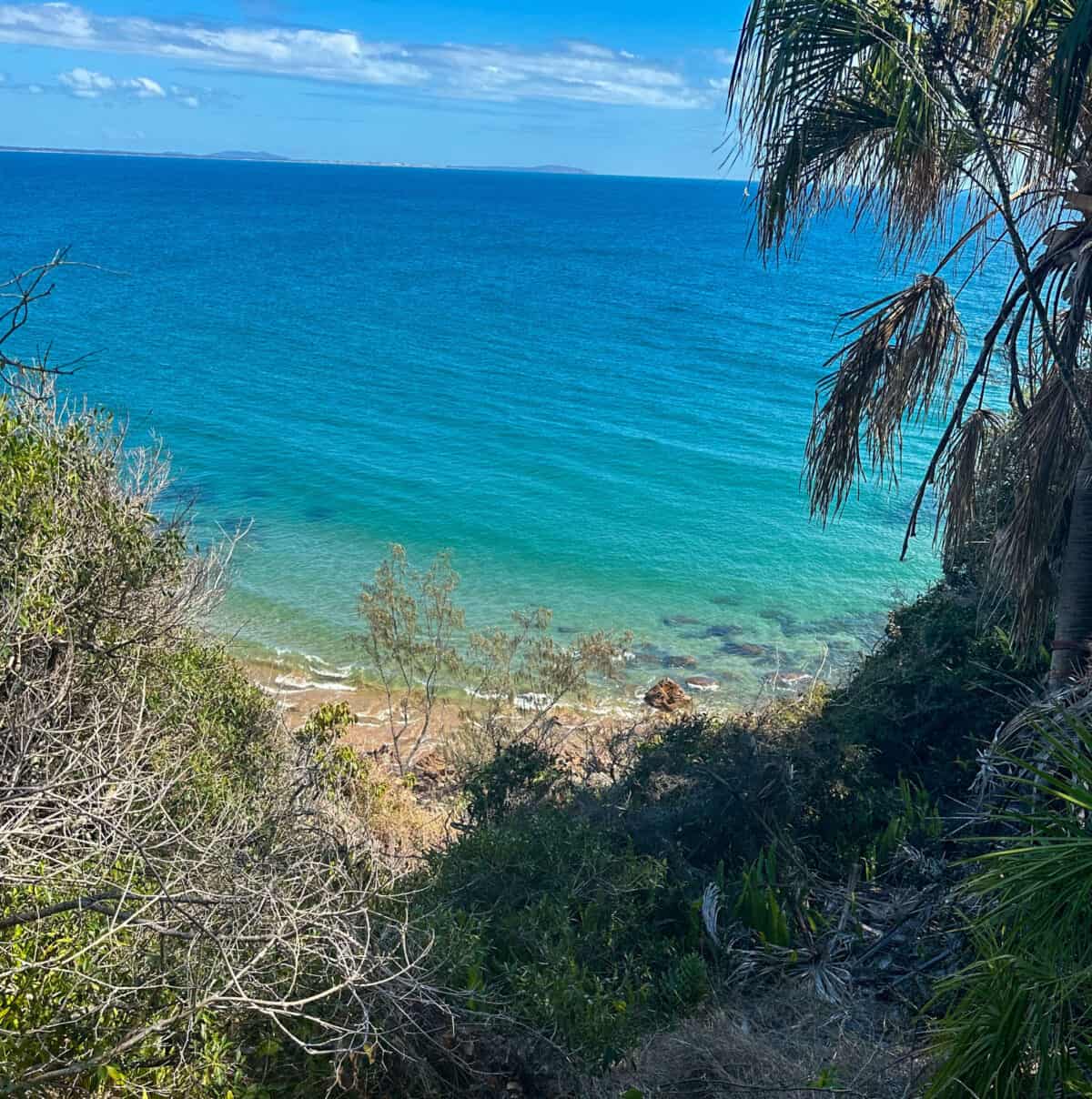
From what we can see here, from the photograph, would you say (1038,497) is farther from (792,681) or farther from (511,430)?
(511,430)

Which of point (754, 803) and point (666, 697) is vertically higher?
point (754, 803)

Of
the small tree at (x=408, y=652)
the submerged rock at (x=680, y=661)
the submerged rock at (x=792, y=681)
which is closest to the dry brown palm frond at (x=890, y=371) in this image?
the small tree at (x=408, y=652)

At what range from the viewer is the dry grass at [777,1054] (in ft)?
19.1

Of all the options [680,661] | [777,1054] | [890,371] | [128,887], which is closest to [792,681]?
[680,661]

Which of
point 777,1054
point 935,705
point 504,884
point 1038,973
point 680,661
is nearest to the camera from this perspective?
point 1038,973

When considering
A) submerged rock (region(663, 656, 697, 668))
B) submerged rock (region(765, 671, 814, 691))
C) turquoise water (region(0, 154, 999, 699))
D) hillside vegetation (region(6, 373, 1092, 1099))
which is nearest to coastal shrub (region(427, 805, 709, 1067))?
hillside vegetation (region(6, 373, 1092, 1099))

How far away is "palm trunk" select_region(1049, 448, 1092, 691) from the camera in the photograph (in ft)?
23.7

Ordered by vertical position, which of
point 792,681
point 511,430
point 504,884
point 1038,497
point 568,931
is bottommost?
point 792,681

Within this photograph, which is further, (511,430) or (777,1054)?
(511,430)

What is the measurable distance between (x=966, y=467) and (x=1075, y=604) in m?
1.34

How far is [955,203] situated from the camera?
7777 mm

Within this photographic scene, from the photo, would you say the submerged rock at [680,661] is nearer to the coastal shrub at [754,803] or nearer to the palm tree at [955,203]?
the coastal shrub at [754,803]

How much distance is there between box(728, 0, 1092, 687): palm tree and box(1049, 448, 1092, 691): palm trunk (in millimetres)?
12

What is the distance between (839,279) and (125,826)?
261 feet
